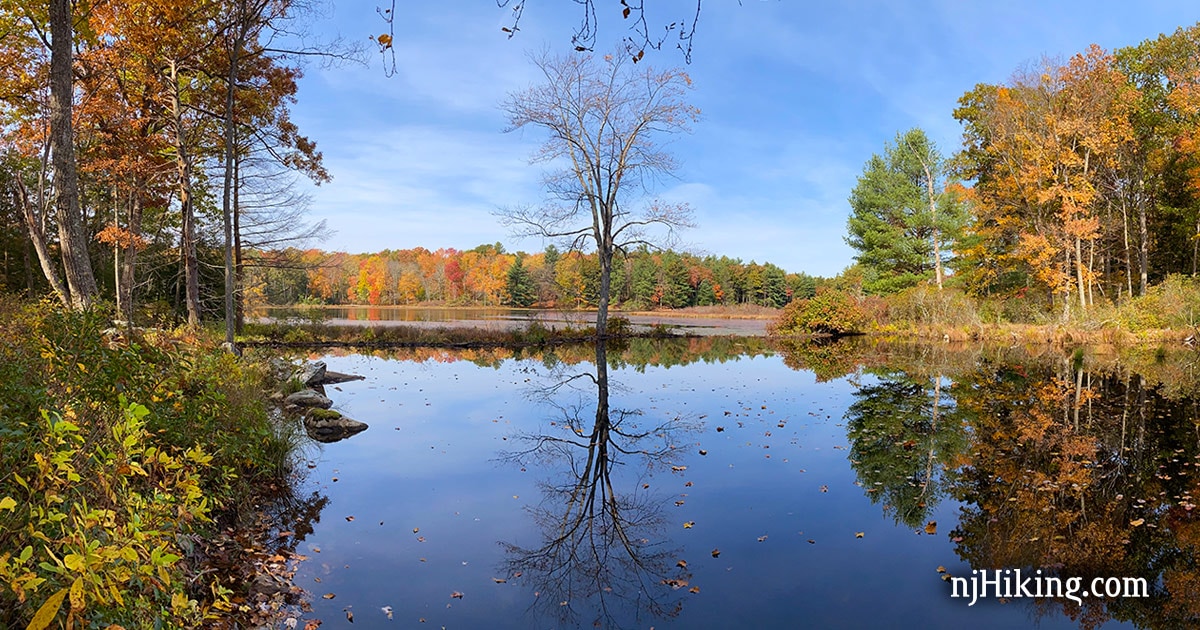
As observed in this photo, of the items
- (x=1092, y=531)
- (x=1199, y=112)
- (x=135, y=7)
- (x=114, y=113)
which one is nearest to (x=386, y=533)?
(x=1092, y=531)

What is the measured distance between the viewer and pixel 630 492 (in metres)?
6.50

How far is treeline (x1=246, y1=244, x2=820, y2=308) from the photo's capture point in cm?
7262

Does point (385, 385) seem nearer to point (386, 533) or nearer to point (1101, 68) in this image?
point (386, 533)

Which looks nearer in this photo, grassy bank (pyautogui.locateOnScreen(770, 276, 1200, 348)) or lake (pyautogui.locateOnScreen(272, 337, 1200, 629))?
lake (pyautogui.locateOnScreen(272, 337, 1200, 629))

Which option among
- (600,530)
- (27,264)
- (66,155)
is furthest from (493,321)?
(600,530)

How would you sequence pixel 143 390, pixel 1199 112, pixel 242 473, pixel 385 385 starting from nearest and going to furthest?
pixel 143 390, pixel 242 473, pixel 385 385, pixel 1199 112

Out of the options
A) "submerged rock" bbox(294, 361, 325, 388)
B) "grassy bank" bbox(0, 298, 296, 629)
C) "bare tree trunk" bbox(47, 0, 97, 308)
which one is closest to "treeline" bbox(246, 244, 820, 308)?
"submerged rock" bbox(294, 361, 325, 388)

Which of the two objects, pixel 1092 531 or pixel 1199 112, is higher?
pixel 1199 112

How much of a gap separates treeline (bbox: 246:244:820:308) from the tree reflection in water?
5541 centimetres

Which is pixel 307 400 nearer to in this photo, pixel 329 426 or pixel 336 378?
pixel 329 426

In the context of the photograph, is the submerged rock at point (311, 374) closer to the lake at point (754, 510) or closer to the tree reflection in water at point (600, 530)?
the lake at point (754, 510)

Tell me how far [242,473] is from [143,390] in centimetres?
186

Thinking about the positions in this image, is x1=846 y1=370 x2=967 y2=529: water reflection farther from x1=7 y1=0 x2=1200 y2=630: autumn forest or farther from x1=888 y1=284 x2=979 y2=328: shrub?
x1=888 y1=284 x2=979 y2=328: shrub

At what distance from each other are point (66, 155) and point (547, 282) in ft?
219
